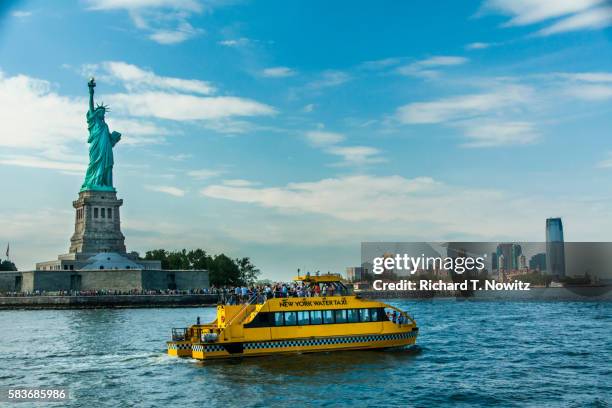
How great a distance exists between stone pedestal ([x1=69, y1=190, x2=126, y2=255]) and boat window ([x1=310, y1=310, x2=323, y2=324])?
253 ft

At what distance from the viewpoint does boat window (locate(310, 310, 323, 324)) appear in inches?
1590

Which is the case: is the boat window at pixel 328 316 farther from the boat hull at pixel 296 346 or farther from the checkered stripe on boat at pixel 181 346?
the checkered stripe on boat at pixel 181 346

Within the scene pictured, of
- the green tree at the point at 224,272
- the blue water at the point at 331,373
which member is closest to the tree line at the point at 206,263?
the green tree at the point at 224,272

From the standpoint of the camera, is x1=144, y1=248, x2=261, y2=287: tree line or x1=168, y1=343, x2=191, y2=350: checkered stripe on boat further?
x1=144, y1=248, x2=261, y2=287: tree line

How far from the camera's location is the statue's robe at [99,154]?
116 metres

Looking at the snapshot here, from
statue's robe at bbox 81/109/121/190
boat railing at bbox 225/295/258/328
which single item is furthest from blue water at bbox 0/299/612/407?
statue's robe at bbox 81/109/121/190

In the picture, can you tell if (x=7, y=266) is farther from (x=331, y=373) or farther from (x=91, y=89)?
(x=331, y=373)

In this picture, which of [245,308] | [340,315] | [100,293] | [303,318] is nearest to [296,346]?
[303,318]

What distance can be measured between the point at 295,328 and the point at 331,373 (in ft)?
16.5

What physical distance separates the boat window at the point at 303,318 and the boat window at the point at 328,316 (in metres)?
1.00

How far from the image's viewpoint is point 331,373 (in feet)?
116

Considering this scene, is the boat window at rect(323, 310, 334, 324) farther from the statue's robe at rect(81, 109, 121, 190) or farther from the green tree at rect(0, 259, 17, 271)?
the green tree at rect(0, 259, 17, 271)

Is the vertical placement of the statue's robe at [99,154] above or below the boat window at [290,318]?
above

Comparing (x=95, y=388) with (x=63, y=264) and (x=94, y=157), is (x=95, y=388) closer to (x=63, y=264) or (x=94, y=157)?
(x=63, y=264)
